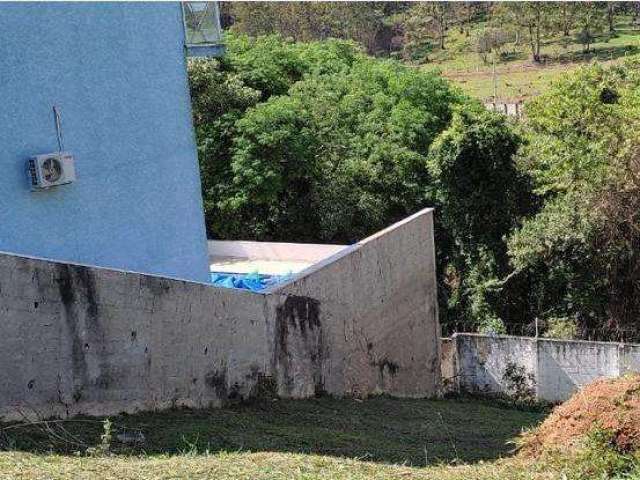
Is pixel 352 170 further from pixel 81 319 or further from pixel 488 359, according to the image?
pixel 81 319

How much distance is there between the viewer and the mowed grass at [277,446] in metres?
6.32

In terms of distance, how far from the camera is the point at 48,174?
31.3ft

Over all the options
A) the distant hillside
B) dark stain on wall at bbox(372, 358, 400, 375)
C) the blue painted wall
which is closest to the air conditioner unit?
the blue painted wall

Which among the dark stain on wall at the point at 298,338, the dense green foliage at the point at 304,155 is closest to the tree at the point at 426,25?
the dense green foliage at the point at 304,155

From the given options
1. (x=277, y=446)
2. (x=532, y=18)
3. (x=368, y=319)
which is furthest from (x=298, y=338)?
(x=532, y=18)

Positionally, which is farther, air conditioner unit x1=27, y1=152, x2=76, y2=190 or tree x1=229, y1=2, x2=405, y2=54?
tree x1=229, y1=2, x2=405, y2=54

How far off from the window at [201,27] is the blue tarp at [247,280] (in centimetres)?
318

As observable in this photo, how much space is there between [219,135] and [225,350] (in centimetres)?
1050

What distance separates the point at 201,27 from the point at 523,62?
33.5 metres

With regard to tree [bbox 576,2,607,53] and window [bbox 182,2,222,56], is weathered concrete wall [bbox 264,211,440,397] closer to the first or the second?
window [bbox 182,2,222,56]

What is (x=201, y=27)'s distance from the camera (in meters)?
11.8

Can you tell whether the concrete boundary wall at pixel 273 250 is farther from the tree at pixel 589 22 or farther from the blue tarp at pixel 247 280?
the tree at pixel 589 22

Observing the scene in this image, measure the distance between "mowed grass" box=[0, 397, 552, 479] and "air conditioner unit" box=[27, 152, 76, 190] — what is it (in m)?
2.75

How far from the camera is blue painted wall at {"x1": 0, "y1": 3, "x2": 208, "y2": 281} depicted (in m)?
9.45
